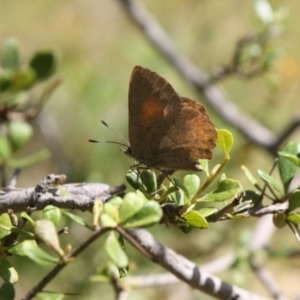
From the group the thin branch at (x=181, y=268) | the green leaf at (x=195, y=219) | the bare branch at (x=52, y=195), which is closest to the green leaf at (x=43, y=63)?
the bare branch at (x=52, y=195)

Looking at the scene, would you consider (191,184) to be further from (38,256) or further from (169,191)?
(38,256)

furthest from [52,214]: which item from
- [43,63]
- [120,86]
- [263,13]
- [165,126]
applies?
[120,86]

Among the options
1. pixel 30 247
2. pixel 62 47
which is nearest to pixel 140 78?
pixel 30 247

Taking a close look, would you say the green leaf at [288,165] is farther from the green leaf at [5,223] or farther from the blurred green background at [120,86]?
the blurred green background at [120,86]

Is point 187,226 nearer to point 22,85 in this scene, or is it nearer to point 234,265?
point 22,85

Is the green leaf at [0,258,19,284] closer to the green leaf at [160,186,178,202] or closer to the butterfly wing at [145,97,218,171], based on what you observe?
the green leaf at [160,186,178,202]

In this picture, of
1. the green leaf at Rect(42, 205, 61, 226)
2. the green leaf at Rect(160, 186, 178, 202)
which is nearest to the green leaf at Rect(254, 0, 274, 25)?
the green leaf at Rect(160, 186, 178, 202)

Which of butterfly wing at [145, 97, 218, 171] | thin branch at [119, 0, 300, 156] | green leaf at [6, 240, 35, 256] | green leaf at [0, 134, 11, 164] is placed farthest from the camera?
thin branch at [119, 0, 300, 156]
